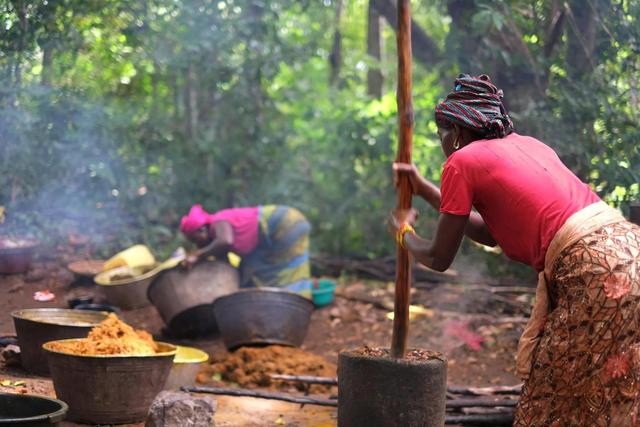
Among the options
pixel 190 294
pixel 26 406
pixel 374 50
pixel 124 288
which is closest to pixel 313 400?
pixel 26 406

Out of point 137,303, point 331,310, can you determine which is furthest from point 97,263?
point 331,310

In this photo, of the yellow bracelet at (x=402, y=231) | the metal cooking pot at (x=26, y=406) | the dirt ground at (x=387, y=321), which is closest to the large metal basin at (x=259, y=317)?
the dirt ground at (x=387, y=321)

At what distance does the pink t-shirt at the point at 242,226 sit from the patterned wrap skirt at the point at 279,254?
110 millimetres

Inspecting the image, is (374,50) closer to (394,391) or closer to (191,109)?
(191,109)

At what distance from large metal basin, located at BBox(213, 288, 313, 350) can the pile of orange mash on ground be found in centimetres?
223

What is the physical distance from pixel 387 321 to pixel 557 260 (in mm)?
5922

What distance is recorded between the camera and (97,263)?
9547mm

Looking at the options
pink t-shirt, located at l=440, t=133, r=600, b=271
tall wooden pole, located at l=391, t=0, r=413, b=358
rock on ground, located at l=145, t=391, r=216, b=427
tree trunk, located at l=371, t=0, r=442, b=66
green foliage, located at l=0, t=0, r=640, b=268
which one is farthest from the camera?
tree trunk, located at l=371, t=0, r=442, b=66

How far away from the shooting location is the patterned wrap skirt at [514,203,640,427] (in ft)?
10.4

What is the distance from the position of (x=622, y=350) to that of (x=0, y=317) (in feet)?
16.3

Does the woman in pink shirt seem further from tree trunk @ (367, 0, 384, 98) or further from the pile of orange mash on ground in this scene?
tree trunk @ (367, 0, 384, 98)

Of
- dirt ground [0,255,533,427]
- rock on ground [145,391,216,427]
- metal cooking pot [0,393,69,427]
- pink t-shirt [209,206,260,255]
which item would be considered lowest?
dirt ground [0,255,533,427]

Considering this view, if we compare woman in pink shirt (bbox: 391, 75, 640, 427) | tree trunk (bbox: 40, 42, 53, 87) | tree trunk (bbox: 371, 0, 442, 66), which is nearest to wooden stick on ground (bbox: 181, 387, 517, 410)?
woman in pink shirt (bbox: 391, 75, 640, 427)

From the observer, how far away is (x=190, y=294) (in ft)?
26.9
